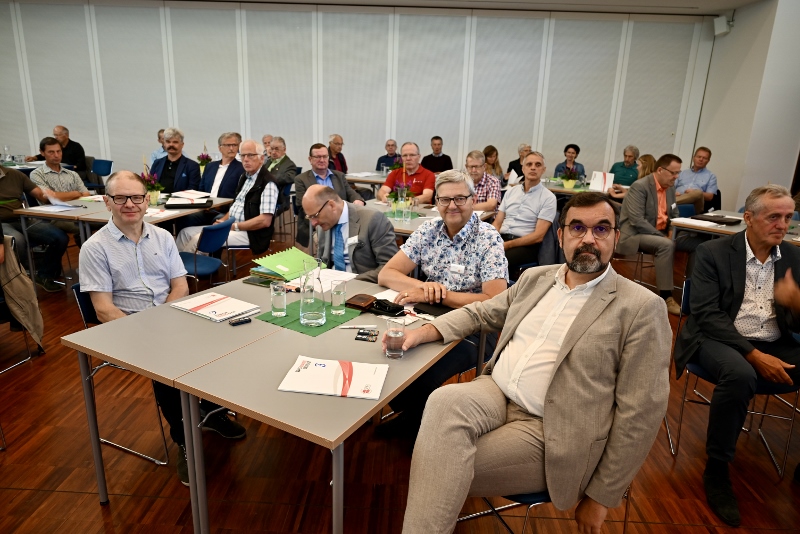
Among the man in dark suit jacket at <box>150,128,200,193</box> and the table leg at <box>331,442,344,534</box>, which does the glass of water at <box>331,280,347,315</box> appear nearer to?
the table leg at <box>331,442,344,534</box>

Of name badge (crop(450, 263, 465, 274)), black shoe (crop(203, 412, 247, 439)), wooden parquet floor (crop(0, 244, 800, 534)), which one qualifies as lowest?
wooden parquet floor (crop(0, 244, 800, 534))

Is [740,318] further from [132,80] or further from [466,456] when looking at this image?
[132,80]

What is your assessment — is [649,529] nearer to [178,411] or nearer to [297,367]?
[297,367]

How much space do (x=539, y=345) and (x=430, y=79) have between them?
874cm

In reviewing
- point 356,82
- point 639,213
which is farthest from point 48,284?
point 356,82

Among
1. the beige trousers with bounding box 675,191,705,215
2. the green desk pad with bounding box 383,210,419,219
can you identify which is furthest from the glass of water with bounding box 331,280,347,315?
the beige trousers with bounding box 675,191,705,215

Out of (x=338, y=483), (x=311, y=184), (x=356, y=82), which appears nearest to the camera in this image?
(x=338, y=483)

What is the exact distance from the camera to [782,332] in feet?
8.79

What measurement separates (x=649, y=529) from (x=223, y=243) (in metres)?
3.56

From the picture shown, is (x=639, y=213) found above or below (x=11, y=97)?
below

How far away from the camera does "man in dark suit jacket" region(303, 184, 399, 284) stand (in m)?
3.27

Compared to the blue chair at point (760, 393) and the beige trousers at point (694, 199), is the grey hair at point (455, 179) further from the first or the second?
the beige trousers at point (694, 199)

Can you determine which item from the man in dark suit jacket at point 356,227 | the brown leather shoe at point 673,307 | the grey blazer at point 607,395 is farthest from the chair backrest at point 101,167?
the grey blazer at point 607,395

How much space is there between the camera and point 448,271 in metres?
2.83
